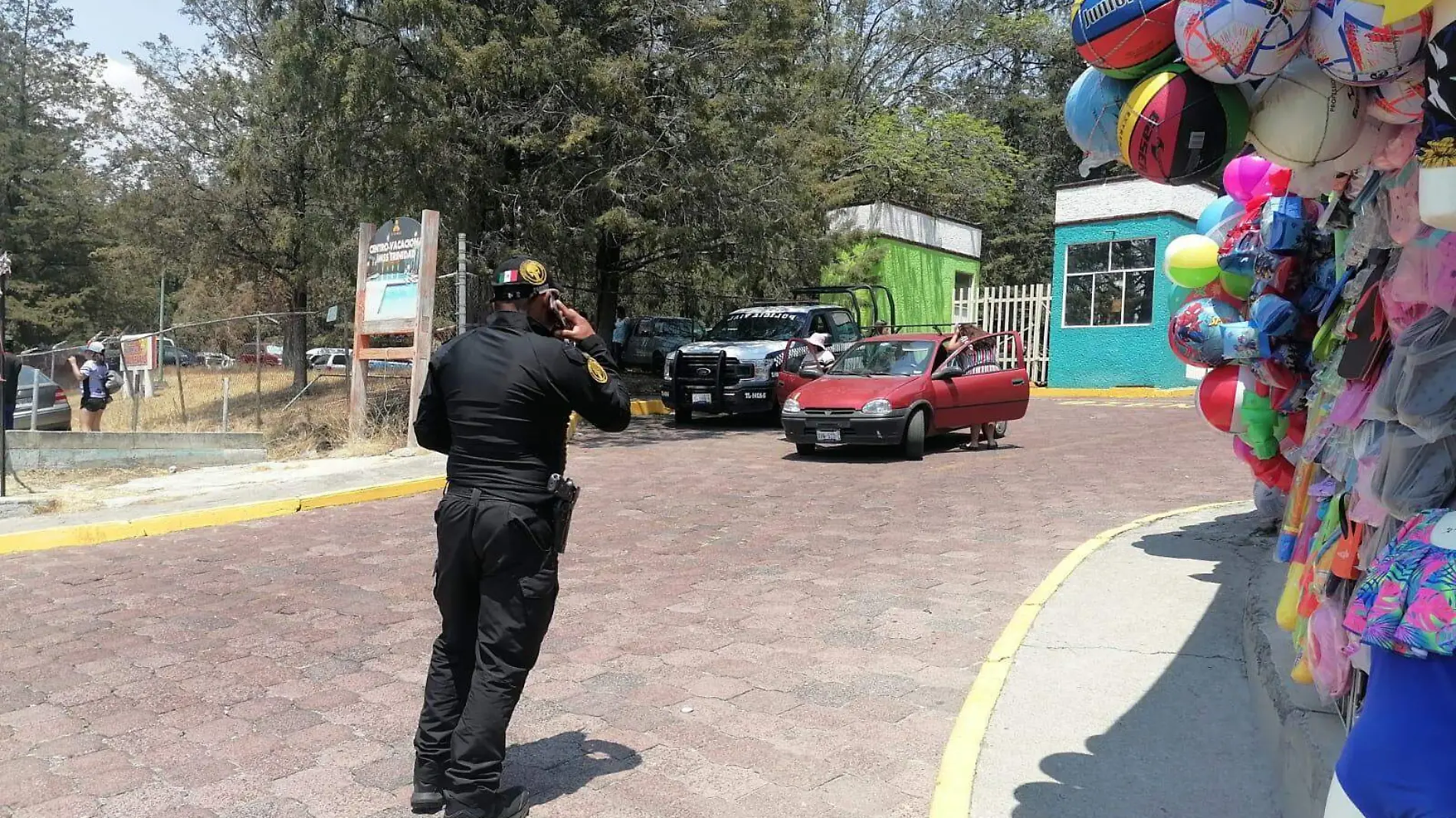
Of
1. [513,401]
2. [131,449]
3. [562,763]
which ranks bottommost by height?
[562,763]

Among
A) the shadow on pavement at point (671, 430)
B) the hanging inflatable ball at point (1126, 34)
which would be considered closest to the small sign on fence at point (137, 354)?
the shadow on pavement at point (671, 430)

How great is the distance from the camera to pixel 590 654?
5418mm

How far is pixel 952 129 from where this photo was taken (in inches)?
1313

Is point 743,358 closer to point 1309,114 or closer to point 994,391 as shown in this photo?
point 994,391

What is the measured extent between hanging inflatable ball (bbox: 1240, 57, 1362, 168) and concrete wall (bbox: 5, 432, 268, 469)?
43.3 feet

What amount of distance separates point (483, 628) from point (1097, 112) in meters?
2.58

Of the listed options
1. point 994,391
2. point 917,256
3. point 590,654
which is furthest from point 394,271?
point 917,256

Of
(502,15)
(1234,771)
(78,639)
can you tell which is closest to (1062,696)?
(1234,771)

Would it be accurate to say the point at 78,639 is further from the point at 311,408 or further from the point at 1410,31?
the point at 311,408

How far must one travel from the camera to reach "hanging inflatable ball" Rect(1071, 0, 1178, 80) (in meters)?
2.68

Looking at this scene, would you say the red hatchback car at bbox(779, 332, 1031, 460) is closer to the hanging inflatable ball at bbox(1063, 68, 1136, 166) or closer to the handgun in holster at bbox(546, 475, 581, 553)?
the handgun in holster at bbox(546, 475, 581, 553)

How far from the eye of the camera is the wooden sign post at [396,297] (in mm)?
13688

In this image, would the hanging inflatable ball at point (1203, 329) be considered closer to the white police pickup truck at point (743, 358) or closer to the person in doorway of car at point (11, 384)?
the white police pickup truck at point (743, 358)

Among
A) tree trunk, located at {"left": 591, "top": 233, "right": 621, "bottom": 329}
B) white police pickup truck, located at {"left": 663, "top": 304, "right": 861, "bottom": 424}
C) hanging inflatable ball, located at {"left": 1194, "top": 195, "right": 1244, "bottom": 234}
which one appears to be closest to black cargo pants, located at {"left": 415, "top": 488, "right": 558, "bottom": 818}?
hanging inflatable ball, located at {"left": 1194, "top": 195, "right": 1244, "bottom": 234}
